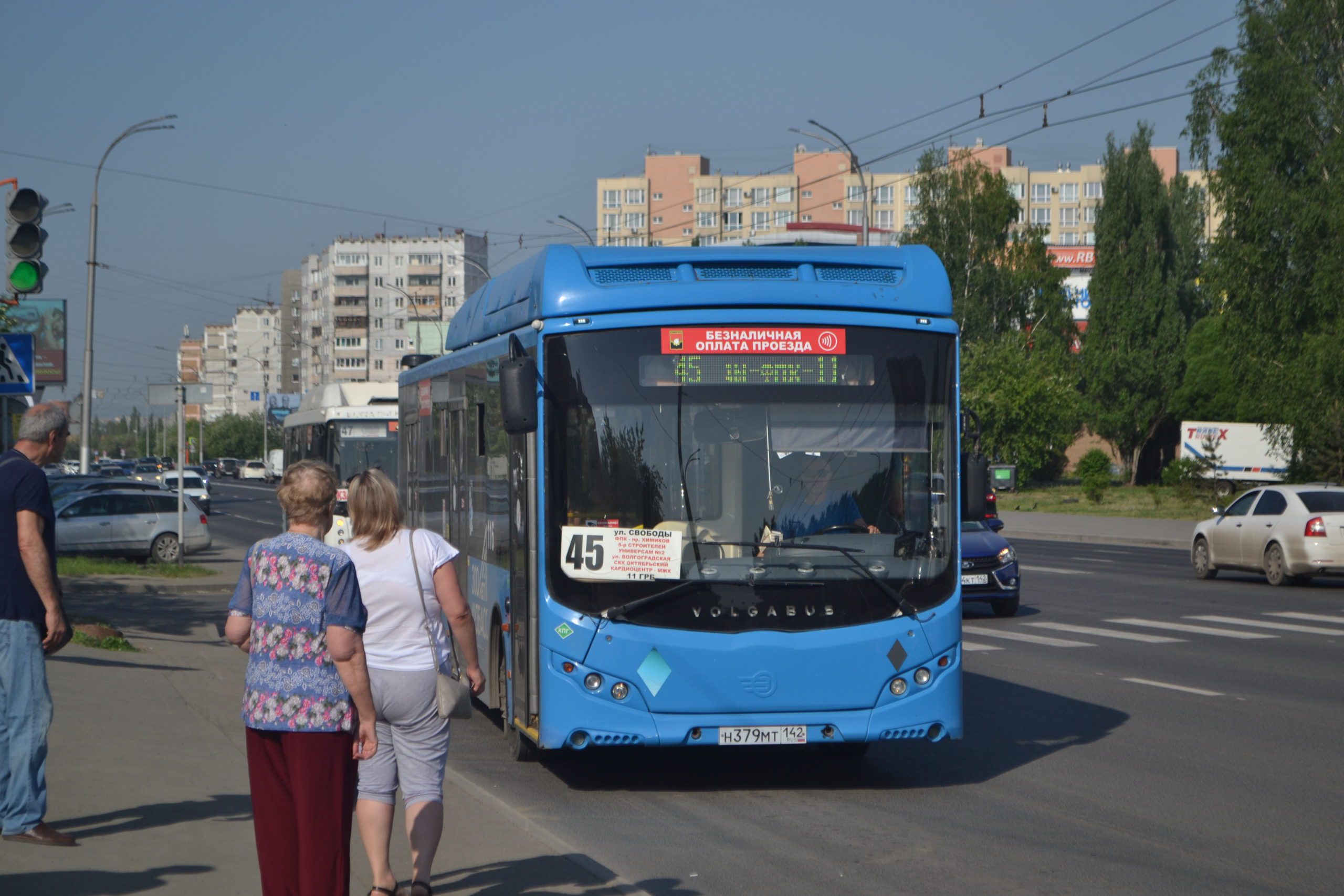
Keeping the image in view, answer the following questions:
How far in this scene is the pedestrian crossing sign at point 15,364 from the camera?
38.3 ft

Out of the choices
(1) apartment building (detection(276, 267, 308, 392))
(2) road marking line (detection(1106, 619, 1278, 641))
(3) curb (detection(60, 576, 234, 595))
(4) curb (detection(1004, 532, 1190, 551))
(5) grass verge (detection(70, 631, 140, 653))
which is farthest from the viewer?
(1) apartment building (detection(276, 267, 308, 392))

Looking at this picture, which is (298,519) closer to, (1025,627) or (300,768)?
(300,768)

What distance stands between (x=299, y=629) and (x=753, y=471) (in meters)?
3.84

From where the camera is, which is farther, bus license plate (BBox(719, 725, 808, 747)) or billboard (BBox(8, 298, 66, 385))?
billboard (BBox(8, 298, 66, 385))

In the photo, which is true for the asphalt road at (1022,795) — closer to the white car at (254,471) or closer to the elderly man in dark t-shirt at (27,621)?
the elderly man in dark t-shirt at (27,621)

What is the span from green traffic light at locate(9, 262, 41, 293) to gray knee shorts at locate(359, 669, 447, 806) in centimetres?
680

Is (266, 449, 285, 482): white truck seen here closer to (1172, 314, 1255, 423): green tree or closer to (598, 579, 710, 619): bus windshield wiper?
(1172, 314, 1255, 423): green tree

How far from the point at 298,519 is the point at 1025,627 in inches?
554

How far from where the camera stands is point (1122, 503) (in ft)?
188

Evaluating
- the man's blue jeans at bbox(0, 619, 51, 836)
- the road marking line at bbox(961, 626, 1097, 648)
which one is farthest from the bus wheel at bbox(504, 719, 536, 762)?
the road marking line at bbox(961, 626, 1097, 648)

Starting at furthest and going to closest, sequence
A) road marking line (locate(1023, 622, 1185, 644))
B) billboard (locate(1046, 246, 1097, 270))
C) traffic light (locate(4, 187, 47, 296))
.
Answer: billboard (locate(1046, 246, 1097, 270)) < road marking line (locate(1023, 622, 1185, 644)) < traffic light (locate(4, 187, 47, 296))

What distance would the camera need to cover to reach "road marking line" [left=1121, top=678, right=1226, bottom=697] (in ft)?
40.4

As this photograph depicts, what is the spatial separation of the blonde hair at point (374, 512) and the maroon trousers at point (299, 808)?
991 millimetres

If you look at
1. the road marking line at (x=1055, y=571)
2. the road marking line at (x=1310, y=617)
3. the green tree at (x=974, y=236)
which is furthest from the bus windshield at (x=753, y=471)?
the green tree at (x=974, y=236)
